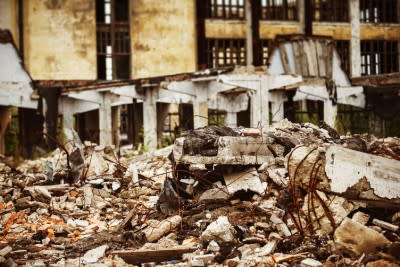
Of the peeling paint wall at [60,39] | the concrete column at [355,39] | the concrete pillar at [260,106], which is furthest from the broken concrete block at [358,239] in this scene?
the concrete column at [355,39]

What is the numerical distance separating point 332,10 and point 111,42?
12058mm

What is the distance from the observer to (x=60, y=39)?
26.7 meters

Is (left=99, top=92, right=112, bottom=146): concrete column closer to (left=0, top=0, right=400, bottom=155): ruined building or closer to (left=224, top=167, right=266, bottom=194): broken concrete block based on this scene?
(left=0, top=0, right=400, bottom=155): ruined building

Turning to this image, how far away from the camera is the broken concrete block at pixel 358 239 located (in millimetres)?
5930

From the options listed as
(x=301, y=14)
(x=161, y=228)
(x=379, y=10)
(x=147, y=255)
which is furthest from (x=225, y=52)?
(x=147, y=255)

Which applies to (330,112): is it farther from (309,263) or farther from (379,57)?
(379,57)

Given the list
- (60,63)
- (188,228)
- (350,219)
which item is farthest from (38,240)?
(60,63)

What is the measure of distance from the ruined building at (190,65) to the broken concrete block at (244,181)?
22.8 ft

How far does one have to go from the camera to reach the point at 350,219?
603 centimetres

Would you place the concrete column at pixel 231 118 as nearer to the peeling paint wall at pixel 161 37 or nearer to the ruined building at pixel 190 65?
the ruined building at pixel 190 65

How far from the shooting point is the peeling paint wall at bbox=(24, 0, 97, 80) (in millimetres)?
26469

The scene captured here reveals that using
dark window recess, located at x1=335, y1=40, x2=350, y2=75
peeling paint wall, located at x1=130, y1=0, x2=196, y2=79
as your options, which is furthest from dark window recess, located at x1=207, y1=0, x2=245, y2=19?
dark window recess, located at x1=335, y1=40, x2=350, y2=75

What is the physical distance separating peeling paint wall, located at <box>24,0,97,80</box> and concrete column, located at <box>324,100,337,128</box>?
1268 cm

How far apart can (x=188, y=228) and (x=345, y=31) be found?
1014 inches
